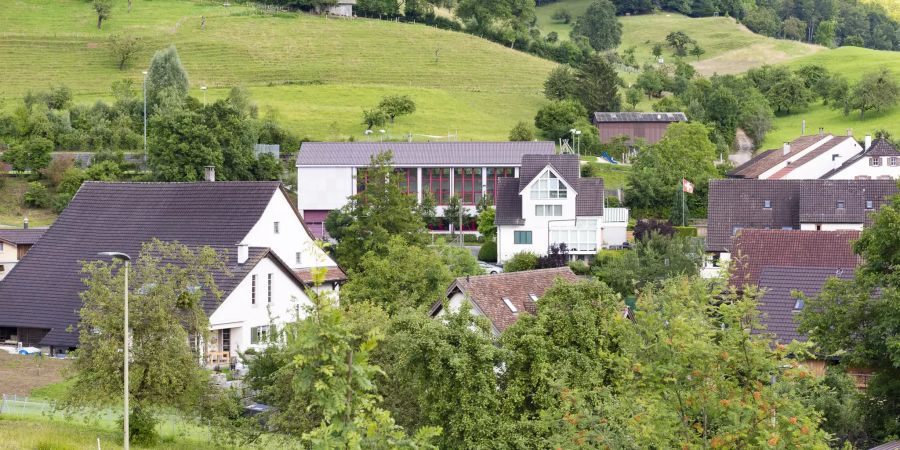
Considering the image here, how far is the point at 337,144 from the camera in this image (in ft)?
270

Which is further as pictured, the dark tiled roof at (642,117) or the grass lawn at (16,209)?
the dark tiled roof at (642,117)

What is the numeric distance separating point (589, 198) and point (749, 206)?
29.9 feet

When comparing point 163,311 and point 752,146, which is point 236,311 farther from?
point 752,146

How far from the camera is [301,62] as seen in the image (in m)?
128

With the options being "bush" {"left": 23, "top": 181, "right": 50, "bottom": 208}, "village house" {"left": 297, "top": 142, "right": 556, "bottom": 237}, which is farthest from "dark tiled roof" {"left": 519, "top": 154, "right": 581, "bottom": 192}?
"bush" {"left": 23, "top": 181, "right": 50, "bottom": 208}

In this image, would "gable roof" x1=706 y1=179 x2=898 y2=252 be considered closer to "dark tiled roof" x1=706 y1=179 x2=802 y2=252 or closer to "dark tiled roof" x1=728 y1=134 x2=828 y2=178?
"dark tiled roof" x1=706 y1=179 x2=802 y2=252

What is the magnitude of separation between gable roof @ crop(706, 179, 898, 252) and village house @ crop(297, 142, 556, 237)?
1811 cm

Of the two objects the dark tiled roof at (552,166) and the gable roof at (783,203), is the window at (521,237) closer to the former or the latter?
the dark tiled roof at (552,166)

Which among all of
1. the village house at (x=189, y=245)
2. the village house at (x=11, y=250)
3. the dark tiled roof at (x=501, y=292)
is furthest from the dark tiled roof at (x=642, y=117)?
the dark tiled roof at (x=501, y=292)

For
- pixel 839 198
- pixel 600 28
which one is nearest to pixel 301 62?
pixel 600 28

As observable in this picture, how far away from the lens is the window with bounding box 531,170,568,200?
70188 mm

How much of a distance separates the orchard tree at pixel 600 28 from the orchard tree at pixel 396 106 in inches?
2372

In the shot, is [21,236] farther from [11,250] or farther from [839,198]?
[839,198]

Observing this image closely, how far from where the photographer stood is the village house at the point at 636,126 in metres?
102
